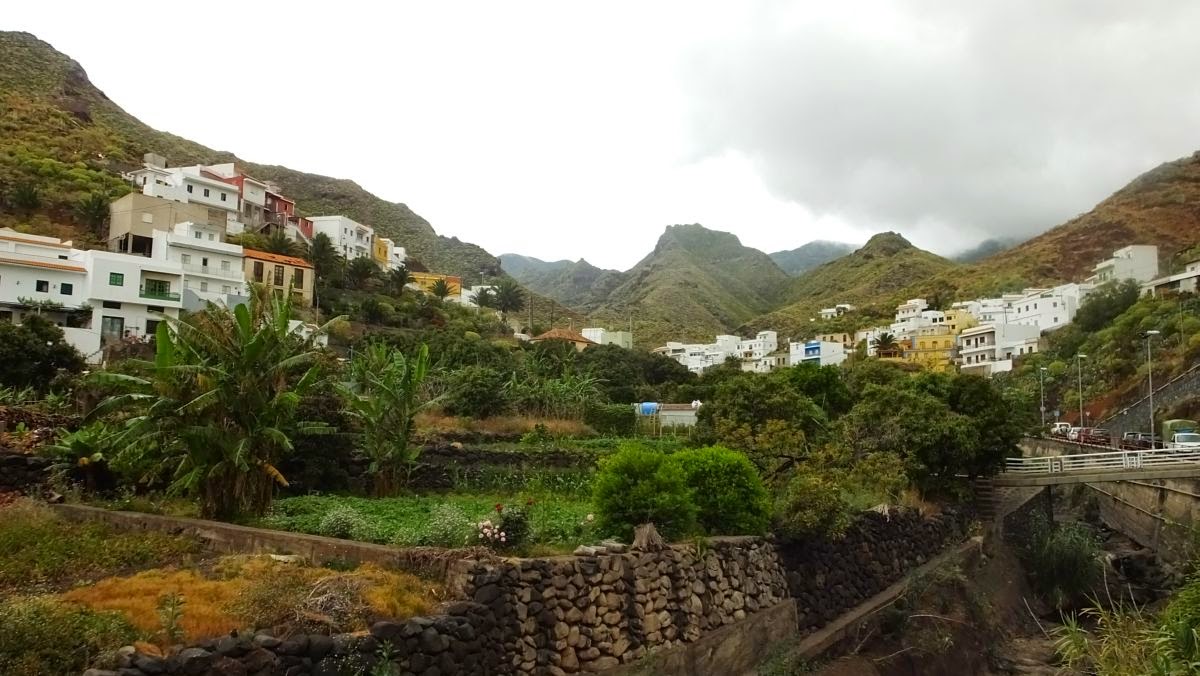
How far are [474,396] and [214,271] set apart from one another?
29.5 meters

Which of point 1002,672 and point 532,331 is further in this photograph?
point 532,331

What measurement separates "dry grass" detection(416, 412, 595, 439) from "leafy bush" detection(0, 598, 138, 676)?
16.0 metres

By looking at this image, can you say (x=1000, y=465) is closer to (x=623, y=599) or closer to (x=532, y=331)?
(x=623, y=599)

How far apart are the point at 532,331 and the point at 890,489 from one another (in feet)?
186

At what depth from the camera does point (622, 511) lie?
40.5 ft

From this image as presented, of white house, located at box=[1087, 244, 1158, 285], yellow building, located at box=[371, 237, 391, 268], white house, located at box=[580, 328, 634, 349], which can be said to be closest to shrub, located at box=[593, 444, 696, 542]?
white house, located at box=[580, 328, 634, 349]

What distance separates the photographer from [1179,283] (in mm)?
72375

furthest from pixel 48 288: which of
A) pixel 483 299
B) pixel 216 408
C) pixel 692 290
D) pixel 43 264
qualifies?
pixel 692 290

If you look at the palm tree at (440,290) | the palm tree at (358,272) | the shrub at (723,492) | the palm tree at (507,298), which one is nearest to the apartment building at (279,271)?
the palm tree at (358,272)

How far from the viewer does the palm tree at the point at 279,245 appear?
A: 196 ft

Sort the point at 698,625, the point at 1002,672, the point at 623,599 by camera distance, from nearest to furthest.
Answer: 1. the point at 623,599
2. the point at 698,625
3. the point at 1002,672

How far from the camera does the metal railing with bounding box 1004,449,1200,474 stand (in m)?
26.1

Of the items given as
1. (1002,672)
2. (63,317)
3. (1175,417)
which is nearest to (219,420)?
(1002,672)

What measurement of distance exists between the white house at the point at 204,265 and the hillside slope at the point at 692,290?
6320cm
